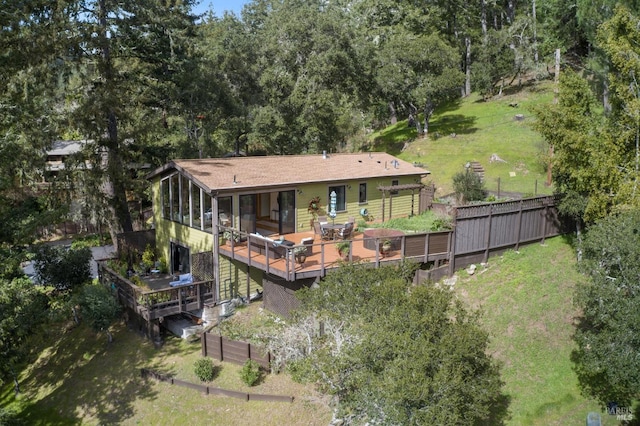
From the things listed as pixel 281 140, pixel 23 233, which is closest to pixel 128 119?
pixel 23 233

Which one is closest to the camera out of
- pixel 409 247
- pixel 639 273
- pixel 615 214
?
pixel 639 273

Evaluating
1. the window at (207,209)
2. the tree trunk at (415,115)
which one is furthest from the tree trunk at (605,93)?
the window at (207,209)

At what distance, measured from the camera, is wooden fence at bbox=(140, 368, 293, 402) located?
451 inches

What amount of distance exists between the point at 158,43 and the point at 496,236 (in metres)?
20.4

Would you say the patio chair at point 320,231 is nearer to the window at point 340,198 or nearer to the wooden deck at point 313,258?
the wooden deck at point 313,258

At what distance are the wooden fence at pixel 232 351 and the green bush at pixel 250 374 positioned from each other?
1.03 feet

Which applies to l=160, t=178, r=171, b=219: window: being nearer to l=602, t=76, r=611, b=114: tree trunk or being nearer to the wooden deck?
the wooden deck

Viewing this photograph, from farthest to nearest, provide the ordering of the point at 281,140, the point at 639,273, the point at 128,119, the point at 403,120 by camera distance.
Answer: the point at 403,120 → the point at 281,140 → the point at 128,119 → the point at 639,273

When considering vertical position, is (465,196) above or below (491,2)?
below

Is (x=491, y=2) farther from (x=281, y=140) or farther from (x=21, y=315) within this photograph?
(x=21, y=315)

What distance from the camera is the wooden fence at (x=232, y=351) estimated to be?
41.6ft

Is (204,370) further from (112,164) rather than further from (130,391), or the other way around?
(112,164)

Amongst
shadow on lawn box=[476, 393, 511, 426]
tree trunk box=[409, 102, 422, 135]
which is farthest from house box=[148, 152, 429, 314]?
tree trunk box=[409, 102, 422, 135]

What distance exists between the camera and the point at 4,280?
1208 cm
